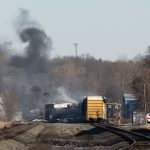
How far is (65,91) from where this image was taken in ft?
468

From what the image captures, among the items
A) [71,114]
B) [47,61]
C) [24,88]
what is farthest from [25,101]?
[71,114]

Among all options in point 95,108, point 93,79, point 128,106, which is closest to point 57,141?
point 95,108

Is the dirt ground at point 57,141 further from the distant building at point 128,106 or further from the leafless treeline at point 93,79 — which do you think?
the distant building at point 128,106

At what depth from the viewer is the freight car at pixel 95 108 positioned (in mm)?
76188

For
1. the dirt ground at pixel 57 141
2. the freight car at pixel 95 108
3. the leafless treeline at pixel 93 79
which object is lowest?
the dirt ground at pixel 57 141

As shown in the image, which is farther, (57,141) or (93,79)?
(93,79)

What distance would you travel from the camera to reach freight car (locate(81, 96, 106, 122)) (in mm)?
76188

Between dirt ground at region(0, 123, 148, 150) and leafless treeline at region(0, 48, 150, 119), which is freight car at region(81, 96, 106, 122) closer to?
leafless treeline at region(0, 48, 150, 119)

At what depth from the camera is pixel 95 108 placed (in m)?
76.3

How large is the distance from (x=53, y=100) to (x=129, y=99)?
→ 57.2 ft

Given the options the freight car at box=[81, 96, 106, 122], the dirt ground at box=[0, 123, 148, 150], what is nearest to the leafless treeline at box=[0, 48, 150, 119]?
the freight car at box=[81, 96, 106, 122]

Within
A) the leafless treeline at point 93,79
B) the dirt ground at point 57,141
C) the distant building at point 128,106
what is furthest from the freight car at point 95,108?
the distant building at point 128,106

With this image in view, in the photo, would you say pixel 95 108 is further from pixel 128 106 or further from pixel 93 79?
pixel 93 79

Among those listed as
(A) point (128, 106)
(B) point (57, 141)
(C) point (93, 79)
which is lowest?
(B) point (57, 141)
